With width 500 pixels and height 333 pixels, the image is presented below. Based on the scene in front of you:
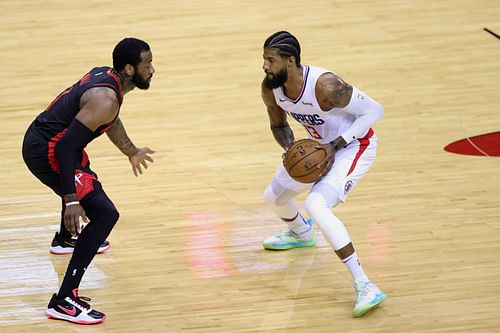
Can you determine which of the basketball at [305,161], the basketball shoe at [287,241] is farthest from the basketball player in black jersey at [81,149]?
the basketball shoe at [287,241]

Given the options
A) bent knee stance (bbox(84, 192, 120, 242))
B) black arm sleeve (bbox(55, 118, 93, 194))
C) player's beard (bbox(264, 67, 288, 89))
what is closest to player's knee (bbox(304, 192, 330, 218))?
player's beard (bbox(264, 67, 288, 89))

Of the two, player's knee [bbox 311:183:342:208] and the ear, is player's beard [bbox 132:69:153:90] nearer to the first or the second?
the ear

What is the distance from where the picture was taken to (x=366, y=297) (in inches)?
262

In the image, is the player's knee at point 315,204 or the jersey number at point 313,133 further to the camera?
the jersey number at point 313,133

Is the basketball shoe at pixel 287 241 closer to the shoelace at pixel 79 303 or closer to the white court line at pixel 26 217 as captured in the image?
the shoelace at pixel 79 303

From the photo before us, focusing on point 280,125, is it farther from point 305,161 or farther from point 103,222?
point 103,222

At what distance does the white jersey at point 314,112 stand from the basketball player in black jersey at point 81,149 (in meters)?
0.99

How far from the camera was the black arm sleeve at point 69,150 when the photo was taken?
6.39 m

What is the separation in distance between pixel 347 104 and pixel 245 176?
2.42 metres

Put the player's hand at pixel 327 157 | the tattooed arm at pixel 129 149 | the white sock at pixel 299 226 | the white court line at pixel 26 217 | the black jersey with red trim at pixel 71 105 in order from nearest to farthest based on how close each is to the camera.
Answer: the black jersey with red trim at pixel 71 105
the player's hand at pixel 327 157
the tattooed arm at pixel 129 149
the white sock at pixel 299 226
the white court line at pixel 26 217

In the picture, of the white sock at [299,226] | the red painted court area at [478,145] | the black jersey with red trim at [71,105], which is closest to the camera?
the black jersey with red trim at [71,105]

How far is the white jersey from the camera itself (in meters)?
6.94

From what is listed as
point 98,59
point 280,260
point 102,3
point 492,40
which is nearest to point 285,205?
point 280,260

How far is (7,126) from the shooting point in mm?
10375
